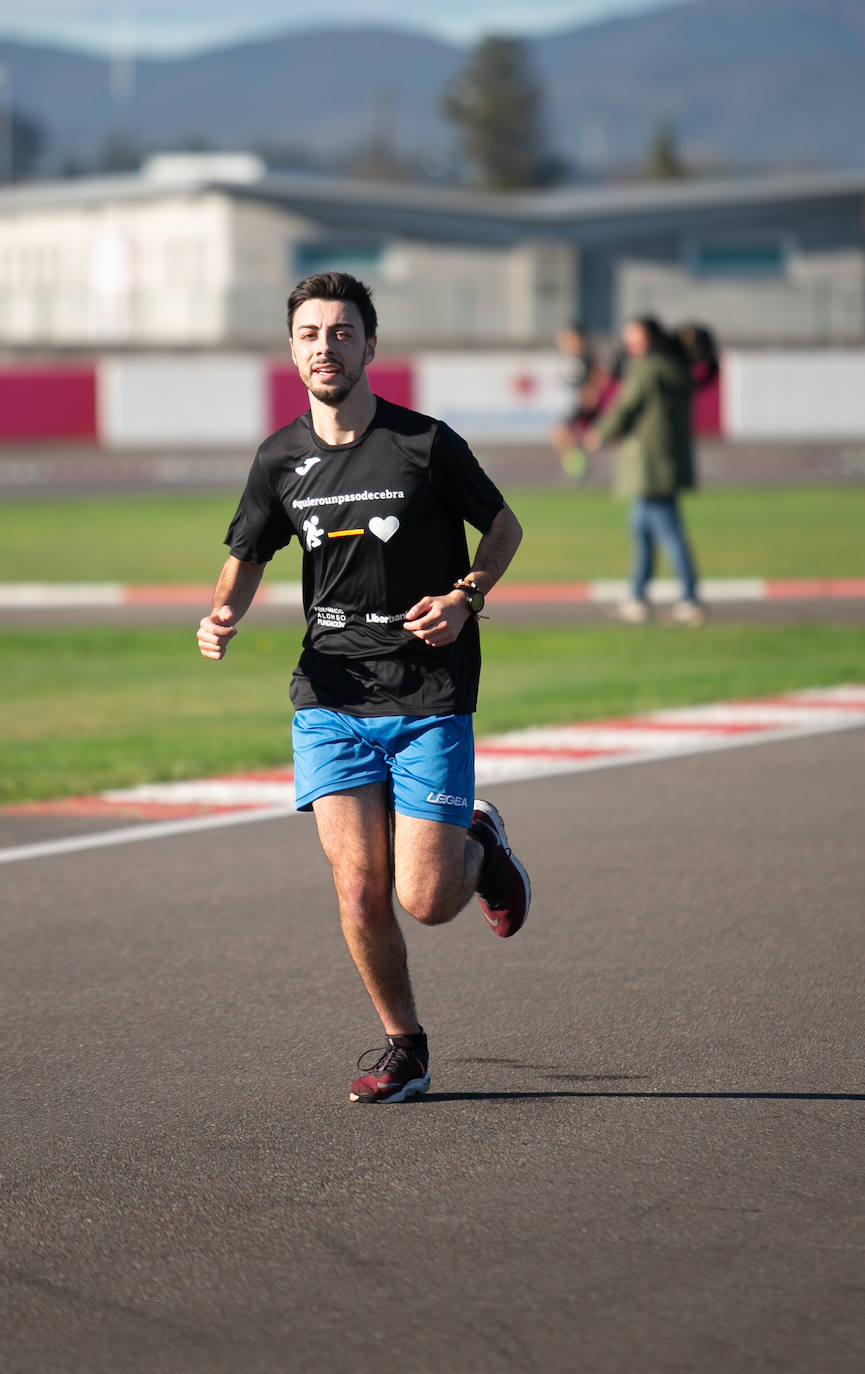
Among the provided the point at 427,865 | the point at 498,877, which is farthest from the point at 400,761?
the point at 498,877

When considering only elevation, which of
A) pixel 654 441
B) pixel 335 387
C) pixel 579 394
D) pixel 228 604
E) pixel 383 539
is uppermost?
pixel 335 387

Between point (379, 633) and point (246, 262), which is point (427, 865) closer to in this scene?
point (379, 633)

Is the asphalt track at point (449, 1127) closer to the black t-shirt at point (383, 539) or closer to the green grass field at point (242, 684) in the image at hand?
the black t-shirt at point (383, 539)

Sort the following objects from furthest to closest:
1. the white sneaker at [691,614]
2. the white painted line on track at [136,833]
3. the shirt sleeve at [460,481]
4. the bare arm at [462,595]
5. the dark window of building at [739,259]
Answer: the dark window of building at [739,259]
the white sneaker at [691,614]
the white painted line on track at [136,833]
the shirt sleeve at [460,481]
the bare arm at [462,595]

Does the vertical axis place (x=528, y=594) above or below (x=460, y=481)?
below

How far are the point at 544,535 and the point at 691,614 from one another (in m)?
8.51

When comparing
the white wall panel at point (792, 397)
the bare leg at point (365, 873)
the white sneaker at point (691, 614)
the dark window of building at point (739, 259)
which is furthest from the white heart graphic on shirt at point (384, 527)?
the dark window of building at point (739, 259)

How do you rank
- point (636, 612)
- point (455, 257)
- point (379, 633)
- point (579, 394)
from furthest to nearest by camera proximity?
1. point (455, 257)
2. point (579, 394)
3. point (636, 612)
4. point (379, 633)

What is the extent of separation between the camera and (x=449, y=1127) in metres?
4.73

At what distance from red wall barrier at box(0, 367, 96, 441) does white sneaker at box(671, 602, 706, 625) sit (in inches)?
972

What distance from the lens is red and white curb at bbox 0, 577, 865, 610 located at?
55.9 feet

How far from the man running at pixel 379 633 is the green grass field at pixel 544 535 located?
13.8 meters

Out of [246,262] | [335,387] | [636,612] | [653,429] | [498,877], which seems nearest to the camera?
[335,387]

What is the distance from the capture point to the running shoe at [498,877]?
16.9ft
